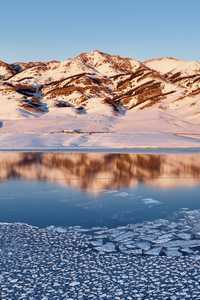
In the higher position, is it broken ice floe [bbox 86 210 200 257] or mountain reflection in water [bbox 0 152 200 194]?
mountain reflection in water [bbox 0 152 200 194]

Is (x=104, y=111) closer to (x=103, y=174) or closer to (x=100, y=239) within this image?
(x=103, y=174)

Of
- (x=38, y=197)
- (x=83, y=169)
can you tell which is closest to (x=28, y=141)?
(x=83, y=169)

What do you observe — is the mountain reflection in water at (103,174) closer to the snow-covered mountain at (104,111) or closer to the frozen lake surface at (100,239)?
the frozen lake surface at (100,239)

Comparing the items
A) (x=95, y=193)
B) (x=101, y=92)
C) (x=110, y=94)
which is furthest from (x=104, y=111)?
(x=95, y=193)

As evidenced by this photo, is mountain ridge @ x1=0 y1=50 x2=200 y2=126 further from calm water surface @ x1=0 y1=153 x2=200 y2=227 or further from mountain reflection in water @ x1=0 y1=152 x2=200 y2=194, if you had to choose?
calm water surface @ x1=0 y1=153 x2=200 y2=227

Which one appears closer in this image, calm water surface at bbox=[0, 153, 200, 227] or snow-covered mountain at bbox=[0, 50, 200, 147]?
calm water surface at bbox=[0, 153, 200, 227]

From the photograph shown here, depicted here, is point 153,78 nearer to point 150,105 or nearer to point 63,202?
point 150,105

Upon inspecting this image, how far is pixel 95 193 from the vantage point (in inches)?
901

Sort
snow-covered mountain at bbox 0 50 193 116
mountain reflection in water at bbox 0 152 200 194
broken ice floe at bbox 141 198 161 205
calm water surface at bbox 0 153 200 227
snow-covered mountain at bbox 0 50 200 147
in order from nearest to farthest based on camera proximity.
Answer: calm water surface at bbox 0 153 200 227 → broken ice floe at bbox 141 198 161 205 → mountain reflection in water at bbox 0 152 200 194 → snow-covered mountain at bbox 0 50 200 147 → snow-covered mountain at bbox 0 50 193 116

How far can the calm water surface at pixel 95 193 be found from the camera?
17.8 m

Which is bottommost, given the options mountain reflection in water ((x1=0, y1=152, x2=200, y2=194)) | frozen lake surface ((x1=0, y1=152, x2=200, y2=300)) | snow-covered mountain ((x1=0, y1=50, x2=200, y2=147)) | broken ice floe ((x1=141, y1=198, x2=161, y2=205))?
frozen lake surface ((x1=0, y1=152, x2=200, y2=300))

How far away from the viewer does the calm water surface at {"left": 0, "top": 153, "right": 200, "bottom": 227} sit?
699 inches

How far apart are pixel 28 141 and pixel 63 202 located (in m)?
50.3

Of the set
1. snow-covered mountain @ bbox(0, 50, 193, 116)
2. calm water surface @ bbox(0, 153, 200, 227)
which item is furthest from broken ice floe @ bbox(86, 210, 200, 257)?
snow-covered mountain @ bbox(0, 50, 193, 116)
